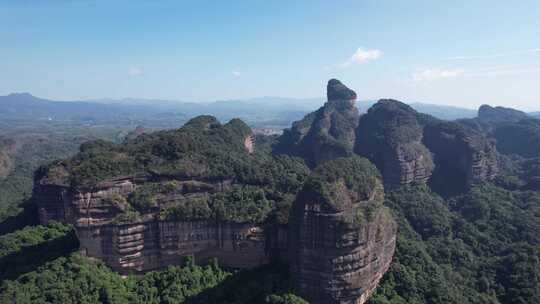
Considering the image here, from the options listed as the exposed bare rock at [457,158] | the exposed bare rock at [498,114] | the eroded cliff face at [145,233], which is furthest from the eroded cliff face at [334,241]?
the exposed bare rock at [498,114]

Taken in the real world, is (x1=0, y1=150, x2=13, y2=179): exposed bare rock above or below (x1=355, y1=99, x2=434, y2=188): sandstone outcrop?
below

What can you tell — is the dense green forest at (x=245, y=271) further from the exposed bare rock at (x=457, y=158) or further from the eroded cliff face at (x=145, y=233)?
the exposed bare rock at (x=457, y=158)

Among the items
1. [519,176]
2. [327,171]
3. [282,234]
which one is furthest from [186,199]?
[519,176]

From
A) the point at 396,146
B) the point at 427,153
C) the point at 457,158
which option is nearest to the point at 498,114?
the point at 457,158

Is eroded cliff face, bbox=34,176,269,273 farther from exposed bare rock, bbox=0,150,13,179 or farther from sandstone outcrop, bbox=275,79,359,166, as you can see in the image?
exposed bare rock, bbox=0,150,13,179

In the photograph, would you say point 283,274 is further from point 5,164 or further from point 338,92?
point 5,164

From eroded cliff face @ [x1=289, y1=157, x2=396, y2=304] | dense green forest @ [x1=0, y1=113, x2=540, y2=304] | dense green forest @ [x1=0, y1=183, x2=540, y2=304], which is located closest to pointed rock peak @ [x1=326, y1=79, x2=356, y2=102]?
dense green forest @ [x1=0, y1=113, x2=540, y2=304]
